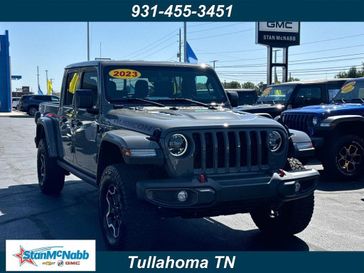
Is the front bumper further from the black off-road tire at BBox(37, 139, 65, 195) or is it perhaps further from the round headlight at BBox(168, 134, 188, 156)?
the black off-road tire at BBox(37, 139, 65, 195)

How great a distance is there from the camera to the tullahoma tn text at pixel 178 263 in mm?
4121

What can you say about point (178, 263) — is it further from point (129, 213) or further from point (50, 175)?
point (50, 175)

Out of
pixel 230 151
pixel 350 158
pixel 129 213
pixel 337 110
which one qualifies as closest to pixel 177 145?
pixel 230 151

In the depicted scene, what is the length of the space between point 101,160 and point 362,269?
271 cm

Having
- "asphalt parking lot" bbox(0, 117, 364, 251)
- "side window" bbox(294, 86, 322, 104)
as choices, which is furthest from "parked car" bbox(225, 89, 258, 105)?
"asphalt parking lot" bbox(0, 117, 364, 251)

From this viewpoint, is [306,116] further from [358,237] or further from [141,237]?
[141,237]

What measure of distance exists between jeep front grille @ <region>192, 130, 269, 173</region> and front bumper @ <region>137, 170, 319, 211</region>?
12cm

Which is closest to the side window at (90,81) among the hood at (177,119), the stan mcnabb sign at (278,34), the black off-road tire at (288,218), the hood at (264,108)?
the hood at (177,119)

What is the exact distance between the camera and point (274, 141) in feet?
14.6

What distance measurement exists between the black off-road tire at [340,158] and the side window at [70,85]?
4.32 meters

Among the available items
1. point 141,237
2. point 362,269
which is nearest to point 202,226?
point 141,237

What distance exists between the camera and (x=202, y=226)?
17.8 ft

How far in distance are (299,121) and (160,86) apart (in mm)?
3896

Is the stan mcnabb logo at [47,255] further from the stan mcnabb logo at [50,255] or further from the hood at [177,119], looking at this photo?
the hood at [177,119]
